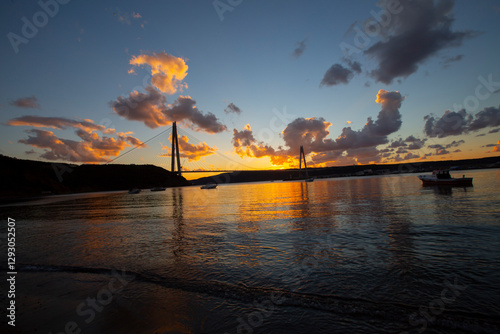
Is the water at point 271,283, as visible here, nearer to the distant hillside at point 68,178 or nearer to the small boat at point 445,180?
the small boat at point 445,180

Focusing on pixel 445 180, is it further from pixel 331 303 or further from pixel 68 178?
pixel 68 178

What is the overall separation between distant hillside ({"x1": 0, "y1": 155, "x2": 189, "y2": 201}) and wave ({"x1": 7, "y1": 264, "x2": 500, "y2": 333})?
9012 cm

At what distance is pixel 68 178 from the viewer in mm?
120188

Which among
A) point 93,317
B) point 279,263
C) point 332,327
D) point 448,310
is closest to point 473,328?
point 448,310

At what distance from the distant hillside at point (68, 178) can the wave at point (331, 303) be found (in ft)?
296

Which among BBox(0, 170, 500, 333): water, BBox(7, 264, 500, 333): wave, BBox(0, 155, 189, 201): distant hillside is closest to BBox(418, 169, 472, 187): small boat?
BBox(0, 170, 500, 333): water

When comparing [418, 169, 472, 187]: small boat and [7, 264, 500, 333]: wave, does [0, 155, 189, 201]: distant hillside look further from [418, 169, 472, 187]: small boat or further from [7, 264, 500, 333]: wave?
[418, 169, 472, 187]: small boat

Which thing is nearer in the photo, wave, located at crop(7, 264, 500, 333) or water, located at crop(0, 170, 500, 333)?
wave, located at crop(7, 264, 500, 333)

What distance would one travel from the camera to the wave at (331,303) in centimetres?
408

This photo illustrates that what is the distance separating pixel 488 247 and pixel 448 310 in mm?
5976

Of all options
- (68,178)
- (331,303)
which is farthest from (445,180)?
(68,178)

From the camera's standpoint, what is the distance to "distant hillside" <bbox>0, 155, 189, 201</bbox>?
81.9 meters

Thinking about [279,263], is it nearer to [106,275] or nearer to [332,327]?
[332,327]

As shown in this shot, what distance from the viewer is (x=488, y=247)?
824cm
